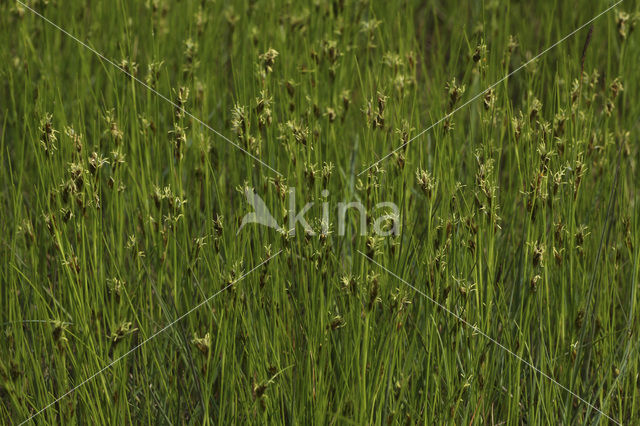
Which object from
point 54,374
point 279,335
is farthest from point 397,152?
point 54,374

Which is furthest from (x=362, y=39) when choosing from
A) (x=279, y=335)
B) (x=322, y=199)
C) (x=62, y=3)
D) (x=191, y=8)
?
(x=279, y=335)

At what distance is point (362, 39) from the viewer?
399 centimetres

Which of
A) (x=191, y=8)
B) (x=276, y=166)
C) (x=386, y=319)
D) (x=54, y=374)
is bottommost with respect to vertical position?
(x=54, y=374)

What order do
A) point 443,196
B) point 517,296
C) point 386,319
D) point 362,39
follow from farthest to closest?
point 362,39
point 517,296
point 443,196
point 386,319

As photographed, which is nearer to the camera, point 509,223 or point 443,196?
point 443,196

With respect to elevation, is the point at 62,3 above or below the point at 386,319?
above

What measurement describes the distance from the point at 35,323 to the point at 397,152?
1104 mm

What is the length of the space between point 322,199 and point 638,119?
4.58 ft

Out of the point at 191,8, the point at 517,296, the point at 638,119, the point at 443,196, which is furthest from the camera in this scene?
the point at 191,8

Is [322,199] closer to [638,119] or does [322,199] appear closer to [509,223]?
[509,223]

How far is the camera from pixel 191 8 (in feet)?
10.8

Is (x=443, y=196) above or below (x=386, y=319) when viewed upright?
above

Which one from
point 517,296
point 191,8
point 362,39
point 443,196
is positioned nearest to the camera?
point 443,196

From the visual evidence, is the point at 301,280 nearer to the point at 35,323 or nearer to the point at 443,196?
the point at 443,196
